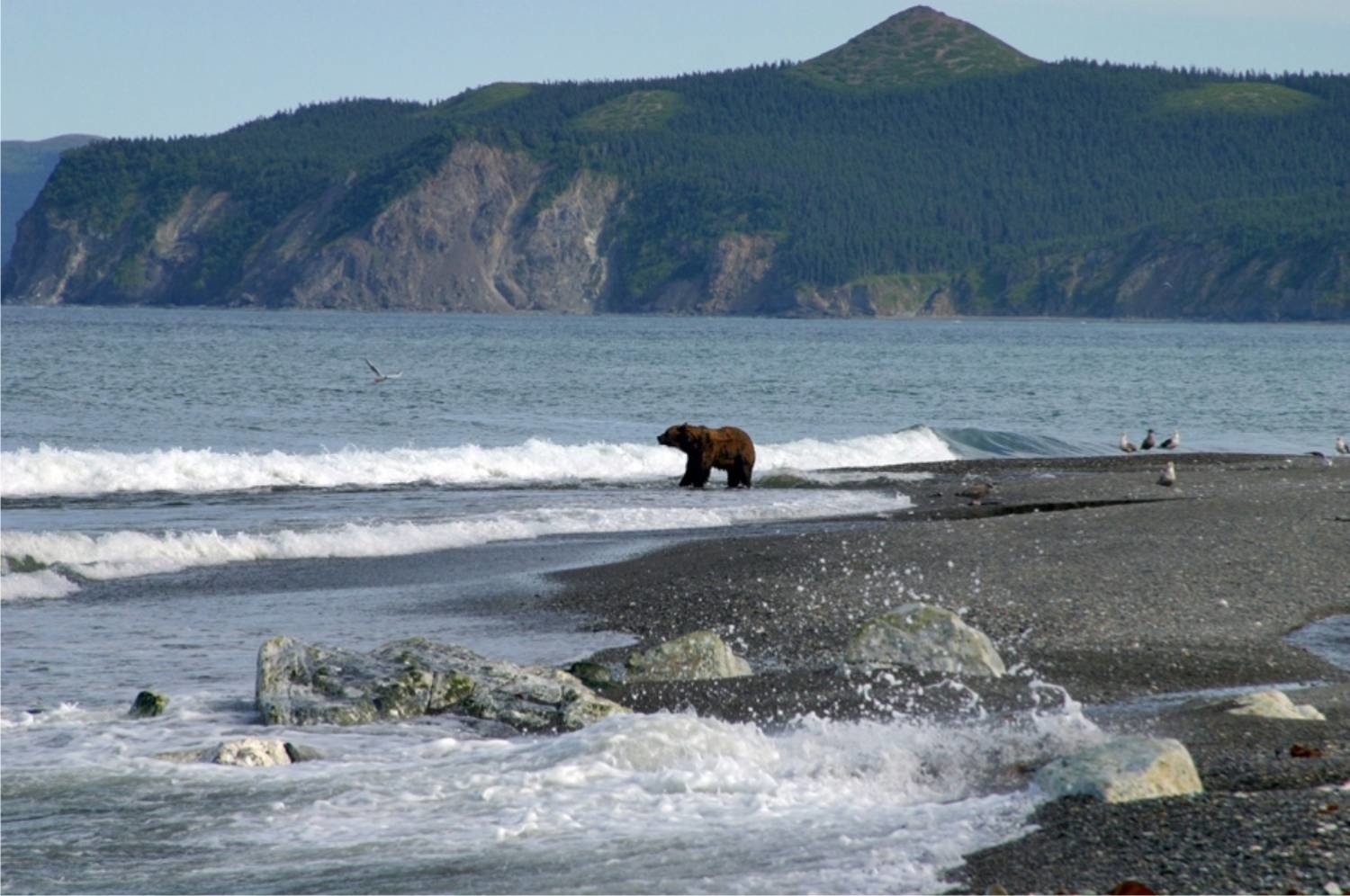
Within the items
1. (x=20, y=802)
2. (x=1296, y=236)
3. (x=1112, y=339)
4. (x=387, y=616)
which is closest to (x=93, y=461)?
(x=387, y=616)

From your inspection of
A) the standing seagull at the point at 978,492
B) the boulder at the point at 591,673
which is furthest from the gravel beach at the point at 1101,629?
the standing seagull at the point at 978,492

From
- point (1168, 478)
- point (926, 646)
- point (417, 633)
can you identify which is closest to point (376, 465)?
point (1168, 478)

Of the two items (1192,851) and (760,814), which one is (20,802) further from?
(1192,851)

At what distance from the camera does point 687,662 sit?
10.8 metres

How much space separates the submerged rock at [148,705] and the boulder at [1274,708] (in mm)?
6289

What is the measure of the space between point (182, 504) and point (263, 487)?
304 cm

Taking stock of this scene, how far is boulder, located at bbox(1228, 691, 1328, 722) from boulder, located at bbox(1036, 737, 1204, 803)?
4.92ft

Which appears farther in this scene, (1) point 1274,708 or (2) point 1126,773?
(1) point 1274,708

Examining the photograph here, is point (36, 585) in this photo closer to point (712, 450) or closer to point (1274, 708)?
point (1274, 708)

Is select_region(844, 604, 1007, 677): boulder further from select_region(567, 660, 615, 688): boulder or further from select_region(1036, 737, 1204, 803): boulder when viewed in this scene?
select_region(1036, 737, 1204, 803): boulder

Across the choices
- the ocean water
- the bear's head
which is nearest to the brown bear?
the bear's head

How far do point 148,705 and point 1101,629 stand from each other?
6.79 meters

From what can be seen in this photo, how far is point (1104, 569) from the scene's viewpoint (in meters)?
14.7

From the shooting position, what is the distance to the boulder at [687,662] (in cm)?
1077
